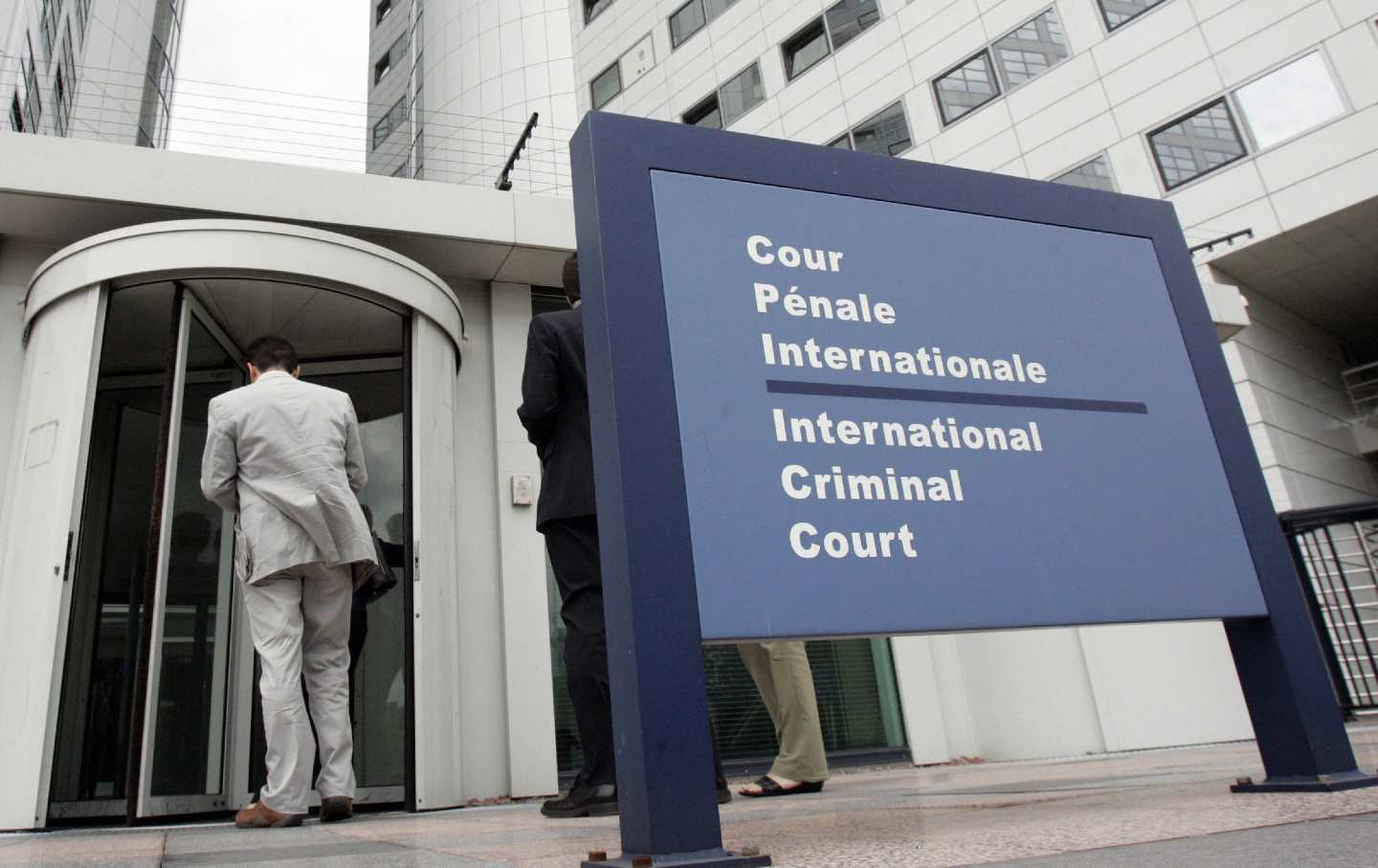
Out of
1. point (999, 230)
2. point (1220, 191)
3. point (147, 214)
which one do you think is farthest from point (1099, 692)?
point (1220, 191)

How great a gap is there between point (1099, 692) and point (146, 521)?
5415mm

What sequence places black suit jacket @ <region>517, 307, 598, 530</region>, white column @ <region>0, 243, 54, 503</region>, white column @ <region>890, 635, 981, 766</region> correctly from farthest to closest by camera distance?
white column @ <region>890, 635, 981, 766</region>
white column @ <region>0, 243, 54, 503</region>
black suit jacket @ <region>517, 307, 598, 530</region>

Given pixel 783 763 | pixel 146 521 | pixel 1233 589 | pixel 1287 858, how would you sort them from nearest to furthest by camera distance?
pixel 1287 858, pixel 1233 589, pixel 783 763, pixel 146 521

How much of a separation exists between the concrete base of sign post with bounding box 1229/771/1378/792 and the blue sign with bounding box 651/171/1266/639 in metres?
0.38

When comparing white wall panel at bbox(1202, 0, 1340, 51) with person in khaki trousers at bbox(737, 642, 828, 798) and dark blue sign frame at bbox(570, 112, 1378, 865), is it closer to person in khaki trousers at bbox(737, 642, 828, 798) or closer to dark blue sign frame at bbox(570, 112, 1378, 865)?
dark blue sign frame at bbox(570, 112, 1378, 865)

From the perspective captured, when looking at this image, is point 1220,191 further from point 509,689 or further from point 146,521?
point 146,521

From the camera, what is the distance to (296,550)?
3.33 m

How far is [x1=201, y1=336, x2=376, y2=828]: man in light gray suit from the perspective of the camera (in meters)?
3.28

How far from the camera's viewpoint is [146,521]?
16.8ft

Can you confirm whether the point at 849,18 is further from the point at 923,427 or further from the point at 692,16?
the point at 923,427

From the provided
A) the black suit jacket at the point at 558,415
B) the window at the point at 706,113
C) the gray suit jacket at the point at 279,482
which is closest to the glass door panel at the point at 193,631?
the gray suit jacket at the point at 279,482

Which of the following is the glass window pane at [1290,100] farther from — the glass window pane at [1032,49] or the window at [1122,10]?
the glass window pane at [1032,49]

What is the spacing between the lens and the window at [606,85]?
951 inches

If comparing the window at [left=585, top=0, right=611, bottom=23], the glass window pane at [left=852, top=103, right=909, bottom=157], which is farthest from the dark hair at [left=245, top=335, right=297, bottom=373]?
the window at [left=585, top=0, right=611, bottom=23]
